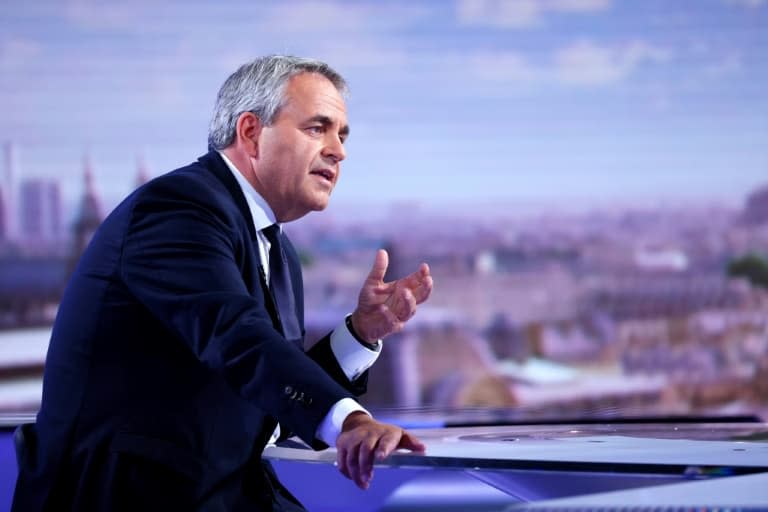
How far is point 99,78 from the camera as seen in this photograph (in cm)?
333

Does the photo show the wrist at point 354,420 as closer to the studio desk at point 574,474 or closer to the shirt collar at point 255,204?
the studio desk at point 574,474

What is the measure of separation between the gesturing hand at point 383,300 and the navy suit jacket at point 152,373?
0.24m

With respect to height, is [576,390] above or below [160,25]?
below

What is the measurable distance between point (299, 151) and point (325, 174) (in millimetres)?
56

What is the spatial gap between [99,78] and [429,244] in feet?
3.80

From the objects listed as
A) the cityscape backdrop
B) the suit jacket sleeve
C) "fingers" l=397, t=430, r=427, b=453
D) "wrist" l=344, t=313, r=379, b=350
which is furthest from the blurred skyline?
"fingers" l=397, t=430, r=427, b=453

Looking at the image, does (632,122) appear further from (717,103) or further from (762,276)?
(762,276)

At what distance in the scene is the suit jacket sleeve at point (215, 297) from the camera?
1.12 meters

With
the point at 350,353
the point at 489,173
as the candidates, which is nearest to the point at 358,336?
the point at 350,353

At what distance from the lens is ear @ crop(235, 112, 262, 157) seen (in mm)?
1523

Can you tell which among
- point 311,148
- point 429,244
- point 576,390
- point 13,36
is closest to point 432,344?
point 429,244

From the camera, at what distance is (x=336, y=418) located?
1.11 meters

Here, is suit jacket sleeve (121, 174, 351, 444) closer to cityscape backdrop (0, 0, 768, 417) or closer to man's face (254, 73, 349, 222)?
man's face (254, 73, 349, 222)

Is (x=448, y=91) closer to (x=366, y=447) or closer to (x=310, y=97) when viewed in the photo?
(x=310, y=97)
